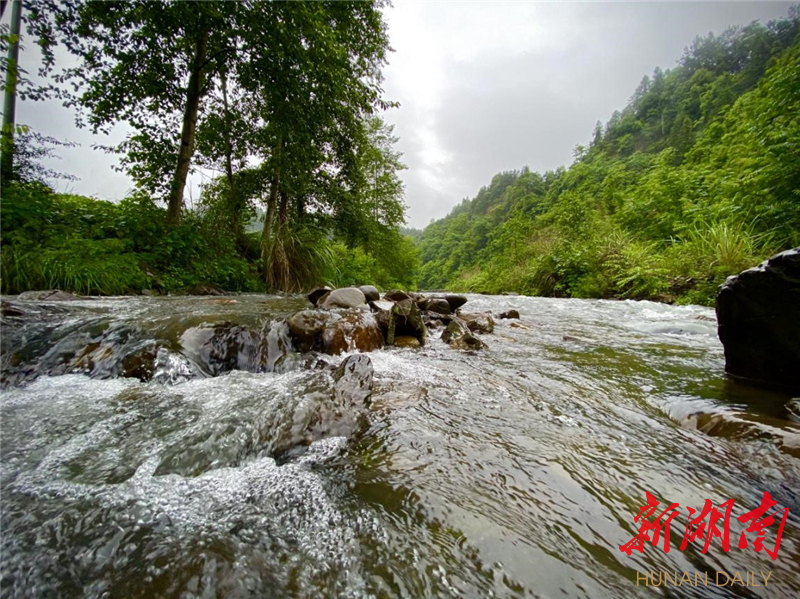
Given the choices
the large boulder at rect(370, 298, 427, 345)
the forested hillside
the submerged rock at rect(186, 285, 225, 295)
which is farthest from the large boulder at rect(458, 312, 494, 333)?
the forested hillside

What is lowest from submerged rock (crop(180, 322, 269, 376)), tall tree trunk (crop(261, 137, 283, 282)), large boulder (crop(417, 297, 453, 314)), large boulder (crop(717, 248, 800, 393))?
submerged rock (crop(180, 322, 269, 376))

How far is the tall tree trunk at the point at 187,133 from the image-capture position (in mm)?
6188

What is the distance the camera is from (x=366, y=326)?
344 cm

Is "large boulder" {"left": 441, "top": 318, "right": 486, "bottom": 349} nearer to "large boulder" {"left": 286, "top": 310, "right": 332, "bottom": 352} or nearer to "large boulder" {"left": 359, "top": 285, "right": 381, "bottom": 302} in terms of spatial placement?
"large boulder" {"left": 286, "top": 310, "right": 332, "bottom": 352}

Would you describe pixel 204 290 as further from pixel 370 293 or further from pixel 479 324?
pixel 479 324

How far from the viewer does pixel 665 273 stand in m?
8.11

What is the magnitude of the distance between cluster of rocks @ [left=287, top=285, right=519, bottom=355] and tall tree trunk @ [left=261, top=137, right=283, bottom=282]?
3.40 metres

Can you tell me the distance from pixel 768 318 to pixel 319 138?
8.86 meters

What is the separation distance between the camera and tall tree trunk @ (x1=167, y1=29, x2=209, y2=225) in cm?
619

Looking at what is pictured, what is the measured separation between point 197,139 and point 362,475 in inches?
370

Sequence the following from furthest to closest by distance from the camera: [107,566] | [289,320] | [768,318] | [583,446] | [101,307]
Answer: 1. [101,307]
2. [289,320]
3. [768,318]
4. [583,446]
5. [107,566]

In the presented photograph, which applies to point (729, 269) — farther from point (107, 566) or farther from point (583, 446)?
point (107, 566)

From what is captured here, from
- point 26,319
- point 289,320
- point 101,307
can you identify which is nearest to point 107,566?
point 289,320

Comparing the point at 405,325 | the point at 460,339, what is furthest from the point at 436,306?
the point at 460,339
